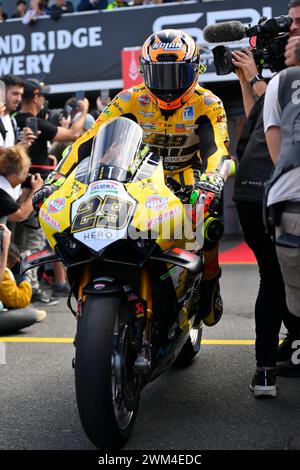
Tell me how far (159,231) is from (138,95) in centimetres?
143

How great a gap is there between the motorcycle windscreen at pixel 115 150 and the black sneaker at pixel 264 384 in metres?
1.30

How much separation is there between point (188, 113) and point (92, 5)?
421 inches

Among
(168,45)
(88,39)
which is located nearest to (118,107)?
(168,45)

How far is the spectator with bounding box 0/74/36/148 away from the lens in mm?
6672

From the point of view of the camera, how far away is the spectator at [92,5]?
14188 mm

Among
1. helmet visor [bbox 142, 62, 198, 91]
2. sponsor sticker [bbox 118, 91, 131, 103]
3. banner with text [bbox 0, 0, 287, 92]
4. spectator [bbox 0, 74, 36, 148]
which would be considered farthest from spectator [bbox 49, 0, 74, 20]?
helmet visor [bbox 142, 62, 198, 91]

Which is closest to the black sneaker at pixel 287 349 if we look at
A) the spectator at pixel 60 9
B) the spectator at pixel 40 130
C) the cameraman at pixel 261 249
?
the cameraman at pixel 261 249

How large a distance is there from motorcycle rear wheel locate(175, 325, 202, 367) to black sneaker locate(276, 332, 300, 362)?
499 millimetres

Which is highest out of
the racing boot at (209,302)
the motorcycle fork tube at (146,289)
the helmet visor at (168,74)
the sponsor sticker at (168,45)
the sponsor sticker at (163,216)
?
the sponsor sticker at (168,45)

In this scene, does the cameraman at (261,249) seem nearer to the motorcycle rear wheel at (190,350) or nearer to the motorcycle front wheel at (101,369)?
the motorcycle rear wheel at (190,350)

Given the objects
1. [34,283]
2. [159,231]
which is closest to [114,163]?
[159,231]

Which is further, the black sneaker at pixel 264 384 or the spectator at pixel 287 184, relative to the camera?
the black sneaker at pixel 264 384

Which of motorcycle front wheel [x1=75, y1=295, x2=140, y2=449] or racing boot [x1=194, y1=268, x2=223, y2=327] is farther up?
motorcycle front wheel [x1=75, y1=295, x2=140, y2=449]

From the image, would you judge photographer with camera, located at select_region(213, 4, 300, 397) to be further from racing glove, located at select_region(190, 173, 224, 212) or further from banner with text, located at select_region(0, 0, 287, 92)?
banner with text, located at select_region(0, 0, 287, 92)
